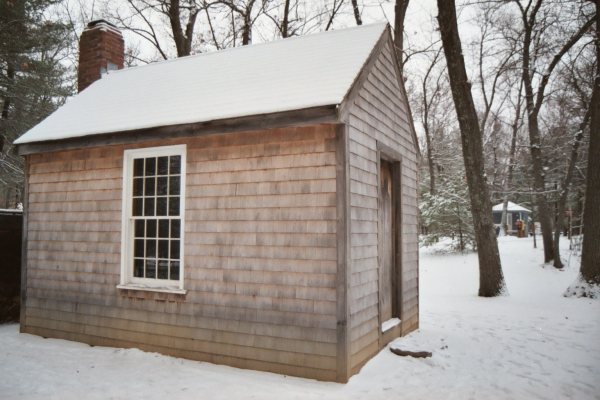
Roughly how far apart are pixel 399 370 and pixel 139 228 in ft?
14.1

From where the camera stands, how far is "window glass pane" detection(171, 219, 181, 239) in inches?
250

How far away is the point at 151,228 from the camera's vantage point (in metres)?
6.59

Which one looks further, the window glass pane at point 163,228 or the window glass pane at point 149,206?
the window glass pane at point 149,206

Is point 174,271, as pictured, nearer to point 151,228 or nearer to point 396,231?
point 151,228

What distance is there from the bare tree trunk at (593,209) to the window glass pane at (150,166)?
9.96 metres

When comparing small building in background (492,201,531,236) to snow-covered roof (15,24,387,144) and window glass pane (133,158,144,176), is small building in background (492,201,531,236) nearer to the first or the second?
snow-covered roof (15,24,387,144)

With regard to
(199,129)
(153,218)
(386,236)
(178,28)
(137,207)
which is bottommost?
(386,236)

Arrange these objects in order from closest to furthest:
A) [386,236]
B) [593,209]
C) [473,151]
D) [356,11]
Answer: [386,236] < [593,209] < [473,151] < [356,11]

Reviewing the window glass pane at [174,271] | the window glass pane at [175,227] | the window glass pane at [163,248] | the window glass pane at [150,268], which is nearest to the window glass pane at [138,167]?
the window glass pane at [175,227]

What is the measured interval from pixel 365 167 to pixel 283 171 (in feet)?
3.69

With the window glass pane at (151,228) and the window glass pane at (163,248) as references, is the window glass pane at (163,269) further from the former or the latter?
the window glass pane at (151,228)

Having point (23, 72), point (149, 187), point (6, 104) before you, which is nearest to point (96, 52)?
point (149, 187)

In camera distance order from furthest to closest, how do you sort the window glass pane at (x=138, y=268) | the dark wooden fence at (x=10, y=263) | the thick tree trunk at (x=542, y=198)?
the thick tree trunk at (x=542, y=198) < the dark wooden fence at (x=10, y=263) < the window glass pane at (x=138, y=268)

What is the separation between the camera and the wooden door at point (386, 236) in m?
6.82
